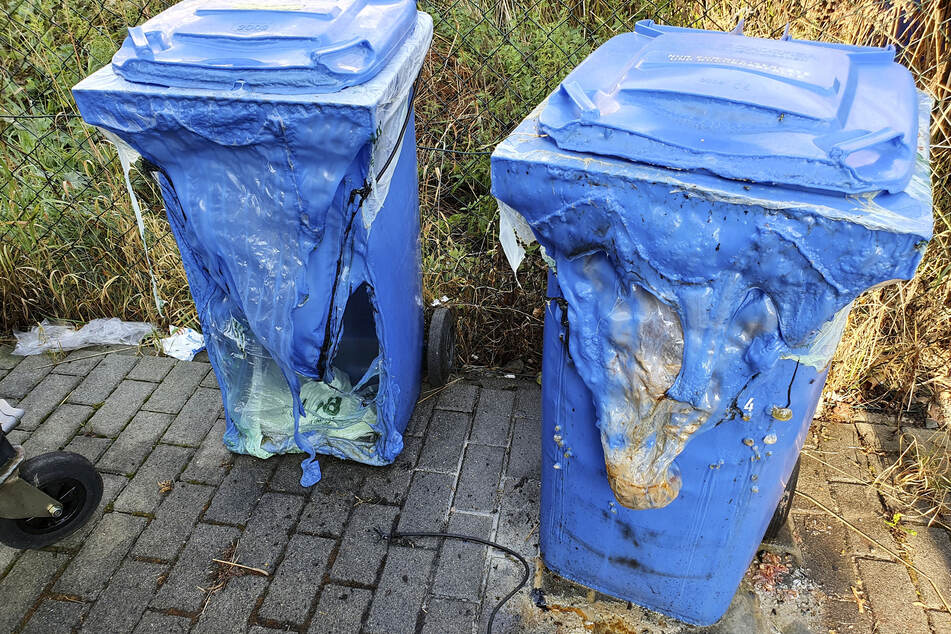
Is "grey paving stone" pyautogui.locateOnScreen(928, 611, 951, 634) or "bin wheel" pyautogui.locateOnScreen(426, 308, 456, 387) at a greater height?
"bin wheel" pyautogui.locateOnScreen(426, 308, 456, 387)

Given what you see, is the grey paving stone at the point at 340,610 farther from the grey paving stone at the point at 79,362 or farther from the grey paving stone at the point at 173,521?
the grey paving stone at the point at 79,362

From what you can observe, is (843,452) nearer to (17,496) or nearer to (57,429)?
Result: (17,496)

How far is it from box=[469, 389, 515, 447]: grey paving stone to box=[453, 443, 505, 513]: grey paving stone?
50mm

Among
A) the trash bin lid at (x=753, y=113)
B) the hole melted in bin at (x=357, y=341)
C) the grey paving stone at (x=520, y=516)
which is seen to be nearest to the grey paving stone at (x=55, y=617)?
the hole melted in bin at (x=357, y=341)

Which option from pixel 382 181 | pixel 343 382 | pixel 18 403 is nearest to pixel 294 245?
pixel 382 181

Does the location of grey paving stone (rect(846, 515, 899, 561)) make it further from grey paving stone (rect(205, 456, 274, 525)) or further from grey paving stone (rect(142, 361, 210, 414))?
grey paving stone (rect(142, 361, 210, 414))

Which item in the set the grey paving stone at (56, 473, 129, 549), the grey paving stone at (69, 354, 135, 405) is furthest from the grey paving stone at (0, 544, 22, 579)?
the grey paving stone at (69, 354, 135, 405)

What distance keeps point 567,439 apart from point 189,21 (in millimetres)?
1759

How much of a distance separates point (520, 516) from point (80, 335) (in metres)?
2.62

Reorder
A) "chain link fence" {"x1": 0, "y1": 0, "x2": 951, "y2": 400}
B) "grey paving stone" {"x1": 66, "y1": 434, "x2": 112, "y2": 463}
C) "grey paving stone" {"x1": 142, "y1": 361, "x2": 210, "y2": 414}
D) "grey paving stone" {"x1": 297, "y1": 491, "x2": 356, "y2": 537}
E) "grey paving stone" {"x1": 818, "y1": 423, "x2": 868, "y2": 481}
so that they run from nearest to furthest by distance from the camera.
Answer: "grey paving stone" {"x1": 297, "y1": 491, "x2": 356, "y2": 537} → "grey paving stone" {"x1": 818, "y1": 423, "x2": 868, "y2": 481} → "grey paving stone" {"x1": 66, "y1": 434, "x2": 112, "y2": 463} → "chain link fence" {"x1": 0, "y1": 0, "x2": 951, "y2": 400} → "grey paving stone" {"x1": 142, "y1": 361, "x2": 210, "y2": 414}

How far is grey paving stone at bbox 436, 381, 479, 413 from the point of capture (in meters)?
3.06

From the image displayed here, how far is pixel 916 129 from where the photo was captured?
143 cm

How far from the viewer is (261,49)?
1901 millimetres

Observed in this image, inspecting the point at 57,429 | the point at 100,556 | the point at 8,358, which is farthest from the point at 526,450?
the point at 8,358
